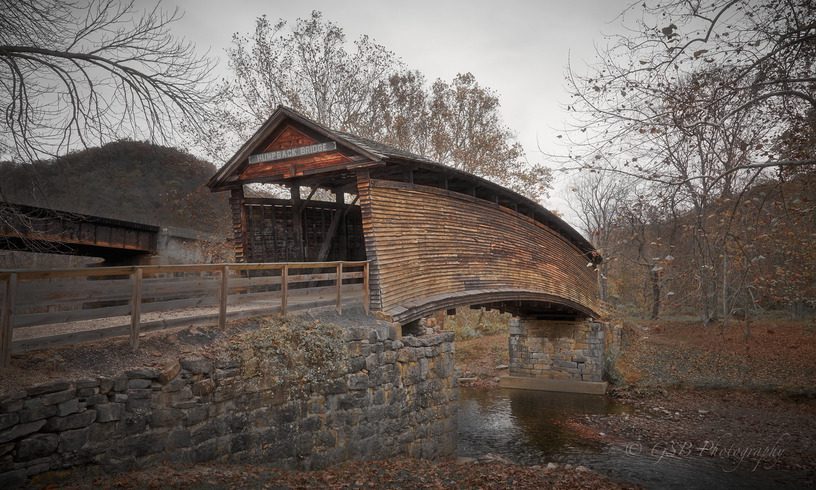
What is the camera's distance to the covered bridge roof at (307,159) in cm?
945

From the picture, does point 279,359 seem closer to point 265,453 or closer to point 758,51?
point 265,453

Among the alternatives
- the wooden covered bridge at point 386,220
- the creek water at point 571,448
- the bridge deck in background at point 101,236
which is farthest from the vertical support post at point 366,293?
the bridge deck in background at point 101,236

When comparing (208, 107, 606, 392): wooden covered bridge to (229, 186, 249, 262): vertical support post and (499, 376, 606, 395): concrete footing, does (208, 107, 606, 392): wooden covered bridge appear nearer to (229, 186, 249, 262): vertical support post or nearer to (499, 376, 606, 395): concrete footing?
(229, 186, 249, 262): vertical support post

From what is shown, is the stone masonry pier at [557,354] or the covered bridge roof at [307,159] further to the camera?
the stone masonry pier at [557,354]

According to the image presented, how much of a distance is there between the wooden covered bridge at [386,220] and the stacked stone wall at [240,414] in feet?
4.01

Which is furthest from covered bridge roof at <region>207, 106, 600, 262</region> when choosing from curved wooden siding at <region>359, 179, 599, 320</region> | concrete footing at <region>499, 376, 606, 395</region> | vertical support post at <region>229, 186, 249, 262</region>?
concrete footing at <region>499, 376, 606, 395</region>

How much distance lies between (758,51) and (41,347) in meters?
8.31

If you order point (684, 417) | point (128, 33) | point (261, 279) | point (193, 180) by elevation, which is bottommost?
point (684, 417)

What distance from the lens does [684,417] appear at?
1365 cm

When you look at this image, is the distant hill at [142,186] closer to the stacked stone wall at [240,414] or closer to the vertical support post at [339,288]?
the vertical support post at [339,288]

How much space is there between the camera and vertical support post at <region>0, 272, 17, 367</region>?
4.86 m

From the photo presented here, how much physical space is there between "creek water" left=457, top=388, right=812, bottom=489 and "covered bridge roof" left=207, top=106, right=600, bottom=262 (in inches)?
181

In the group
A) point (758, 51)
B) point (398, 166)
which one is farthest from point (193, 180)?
point (758, 51)

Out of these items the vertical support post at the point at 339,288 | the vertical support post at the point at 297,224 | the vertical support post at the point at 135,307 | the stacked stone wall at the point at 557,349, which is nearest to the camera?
the vertical support post at the point at 135,307
